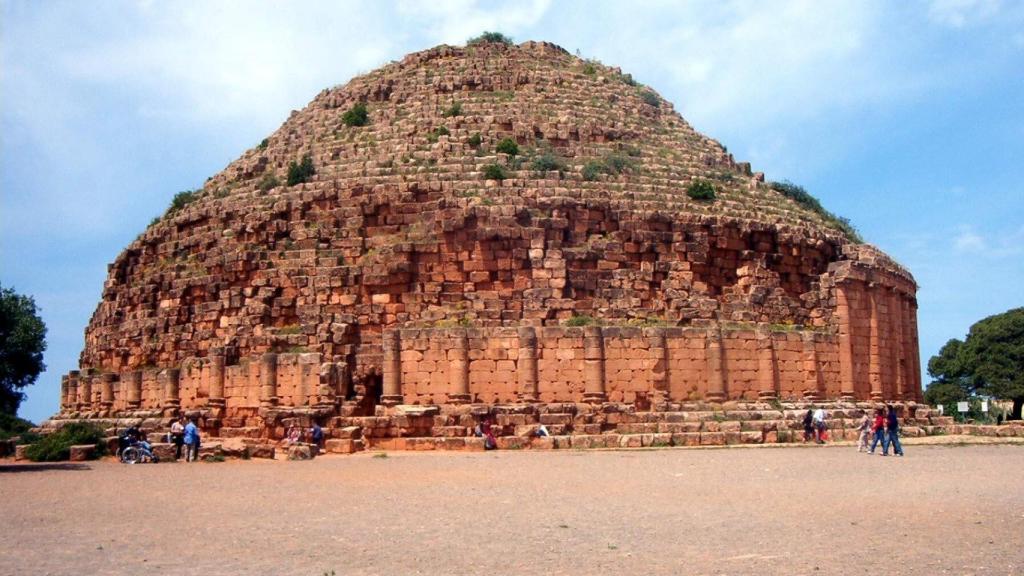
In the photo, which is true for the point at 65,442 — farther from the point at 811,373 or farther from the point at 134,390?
the point at 811,373

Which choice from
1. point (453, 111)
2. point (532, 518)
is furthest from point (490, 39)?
point (532, 518)

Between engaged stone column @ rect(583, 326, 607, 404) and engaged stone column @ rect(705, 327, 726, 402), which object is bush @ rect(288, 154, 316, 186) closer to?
engaged stone column @ rect(583, 326, 607, 404)

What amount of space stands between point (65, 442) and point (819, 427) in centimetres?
1715

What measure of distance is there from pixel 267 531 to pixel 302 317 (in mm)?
15993

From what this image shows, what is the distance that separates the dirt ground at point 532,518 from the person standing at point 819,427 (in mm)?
4001

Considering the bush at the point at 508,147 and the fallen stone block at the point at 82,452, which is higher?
the bush at the point at 508,147

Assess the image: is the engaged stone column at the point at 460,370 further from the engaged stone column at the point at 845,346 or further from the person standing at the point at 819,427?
the engaged stone column at the point at 845,346

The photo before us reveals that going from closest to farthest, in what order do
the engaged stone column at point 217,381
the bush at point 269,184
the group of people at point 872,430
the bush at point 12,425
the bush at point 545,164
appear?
the group of people at point 872,430
the engaged stone column at point 217,381
the bush at point 545,164
the bush at point 269,184
the bush at point 12,425

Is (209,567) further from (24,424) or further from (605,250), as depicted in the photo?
(24,424)

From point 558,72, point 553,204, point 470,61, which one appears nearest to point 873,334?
point 553,204

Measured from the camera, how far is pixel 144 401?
28.9 meters

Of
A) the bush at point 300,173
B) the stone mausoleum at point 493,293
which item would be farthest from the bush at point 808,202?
the bush at point 300,173

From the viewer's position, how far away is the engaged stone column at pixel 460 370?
24.7 meters

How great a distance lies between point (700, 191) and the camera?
29047 mm
